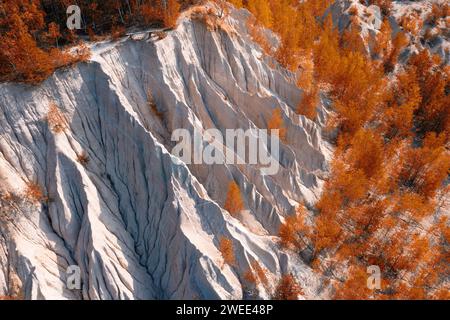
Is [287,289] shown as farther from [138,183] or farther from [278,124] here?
[278,124]

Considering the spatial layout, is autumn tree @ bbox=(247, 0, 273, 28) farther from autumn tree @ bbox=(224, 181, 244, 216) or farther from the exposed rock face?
autumn tree @ bbox=(224, 181, 244, 216)

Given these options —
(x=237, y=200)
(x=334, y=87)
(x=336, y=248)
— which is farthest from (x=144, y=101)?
(x=334, y=87)

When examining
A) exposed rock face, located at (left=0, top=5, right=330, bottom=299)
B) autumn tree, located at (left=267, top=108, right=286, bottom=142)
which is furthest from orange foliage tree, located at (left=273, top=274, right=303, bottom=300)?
autumn tree, located at (left=267, top=108, right=286, bottom=142)

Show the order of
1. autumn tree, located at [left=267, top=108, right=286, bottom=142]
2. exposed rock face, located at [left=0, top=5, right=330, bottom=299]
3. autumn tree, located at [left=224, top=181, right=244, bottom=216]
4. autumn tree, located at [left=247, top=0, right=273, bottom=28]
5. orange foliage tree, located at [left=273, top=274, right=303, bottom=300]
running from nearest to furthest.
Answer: exposed rock face, located at [left=0, top=5, right=330, bottom=299]
orange foliage tree, located at [left=273, top=274, right=303, bottom=300]
autumn tree, located at [left=224, top=181, right=244, bottom=216]
autumn tree, located at [left=267, top=108, right=286, bottom=142]
autumn tree, located at [left=247, top=0, right=273, bottom=28]

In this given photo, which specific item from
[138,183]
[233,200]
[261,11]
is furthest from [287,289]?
[261,11]

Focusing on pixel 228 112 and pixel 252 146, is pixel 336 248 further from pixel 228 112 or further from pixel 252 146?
pixel 228 112
